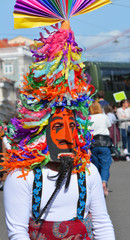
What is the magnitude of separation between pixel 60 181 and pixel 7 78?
7253cm

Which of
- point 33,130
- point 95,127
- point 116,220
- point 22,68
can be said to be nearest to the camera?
point 33,130

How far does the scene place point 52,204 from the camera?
8.00ft

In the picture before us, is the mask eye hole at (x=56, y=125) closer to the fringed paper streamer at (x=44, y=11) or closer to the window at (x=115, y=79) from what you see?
the fringed paper streamer at (x=44, y=11)

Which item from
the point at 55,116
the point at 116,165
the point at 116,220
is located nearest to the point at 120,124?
the point at 116,165

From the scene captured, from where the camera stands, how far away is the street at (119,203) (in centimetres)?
581

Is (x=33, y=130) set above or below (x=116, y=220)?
above

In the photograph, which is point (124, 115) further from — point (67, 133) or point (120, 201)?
point (67, 133)

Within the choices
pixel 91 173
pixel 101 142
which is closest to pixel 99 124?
pixel 101 142

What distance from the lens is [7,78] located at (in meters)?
73.9

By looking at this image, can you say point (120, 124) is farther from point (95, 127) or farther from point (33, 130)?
point (33, 130)

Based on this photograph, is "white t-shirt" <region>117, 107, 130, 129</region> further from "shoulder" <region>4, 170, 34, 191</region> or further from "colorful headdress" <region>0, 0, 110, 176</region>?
"shoulder" <region>4, 170, 34, 191</region>

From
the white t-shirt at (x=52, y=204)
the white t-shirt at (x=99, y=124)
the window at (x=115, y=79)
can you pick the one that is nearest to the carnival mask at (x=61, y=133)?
the white t-shirt at (x=52, y=204)

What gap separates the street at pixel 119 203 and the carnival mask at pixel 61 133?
3.32 metres

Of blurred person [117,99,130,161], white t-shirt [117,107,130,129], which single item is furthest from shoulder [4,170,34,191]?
white t-shirt [117,107,130,129]
